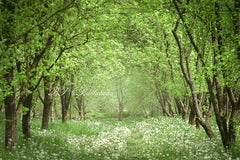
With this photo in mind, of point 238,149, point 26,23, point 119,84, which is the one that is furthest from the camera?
point 119,84

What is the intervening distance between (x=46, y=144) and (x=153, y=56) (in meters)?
9.86

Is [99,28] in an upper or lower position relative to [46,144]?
upper

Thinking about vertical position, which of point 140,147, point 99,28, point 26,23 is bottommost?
point 140,147

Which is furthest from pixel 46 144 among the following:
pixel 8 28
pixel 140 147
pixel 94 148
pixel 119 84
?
pixel 119 84

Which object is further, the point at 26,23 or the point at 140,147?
the point at 140,147

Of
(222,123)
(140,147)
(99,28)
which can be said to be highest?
(99,28)

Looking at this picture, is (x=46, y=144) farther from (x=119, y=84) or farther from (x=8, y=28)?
(x=119, y=84)

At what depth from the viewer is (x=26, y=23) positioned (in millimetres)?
6219

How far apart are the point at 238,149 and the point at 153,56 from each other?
966 cm

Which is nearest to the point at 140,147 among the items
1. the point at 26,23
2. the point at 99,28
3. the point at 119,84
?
the point at 99,28

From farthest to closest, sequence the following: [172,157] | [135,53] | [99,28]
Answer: [135,53], [99,28], [172,157]

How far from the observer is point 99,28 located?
998cm

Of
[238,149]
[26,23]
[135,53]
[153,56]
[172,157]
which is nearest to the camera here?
[26,23]

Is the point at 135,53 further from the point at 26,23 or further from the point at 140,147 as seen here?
the point at 26,23
